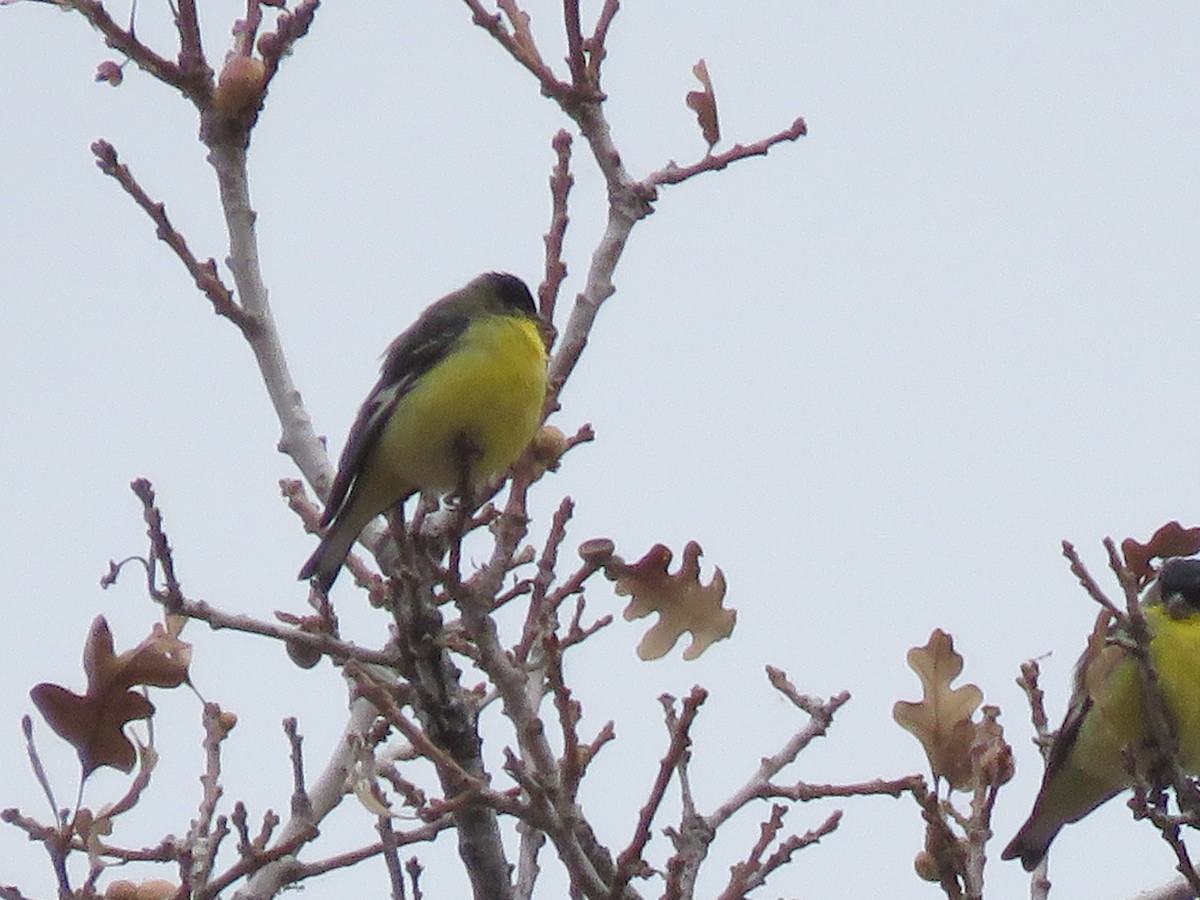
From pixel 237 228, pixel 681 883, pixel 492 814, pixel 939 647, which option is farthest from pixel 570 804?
pixel 237 228

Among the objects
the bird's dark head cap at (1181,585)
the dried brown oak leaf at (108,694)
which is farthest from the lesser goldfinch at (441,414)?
the bird's dark head cap at (1181,585)

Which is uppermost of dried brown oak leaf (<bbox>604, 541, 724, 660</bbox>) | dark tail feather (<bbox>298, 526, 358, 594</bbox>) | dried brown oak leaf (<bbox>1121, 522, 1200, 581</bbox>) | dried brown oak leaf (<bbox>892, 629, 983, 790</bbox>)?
dark tail feather (<bbox>298, 526, 358, 594</bbox>)

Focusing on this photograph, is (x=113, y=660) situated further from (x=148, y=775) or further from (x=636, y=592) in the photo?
(x=636, y=592)

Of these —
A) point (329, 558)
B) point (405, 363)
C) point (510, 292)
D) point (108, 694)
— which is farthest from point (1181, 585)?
point (108, 694)

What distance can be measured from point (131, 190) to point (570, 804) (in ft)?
6.41

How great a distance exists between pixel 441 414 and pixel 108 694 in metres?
1.76

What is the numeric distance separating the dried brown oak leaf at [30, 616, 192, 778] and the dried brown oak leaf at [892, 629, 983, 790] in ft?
4.87

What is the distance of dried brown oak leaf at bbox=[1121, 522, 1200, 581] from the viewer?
3420 millimetres

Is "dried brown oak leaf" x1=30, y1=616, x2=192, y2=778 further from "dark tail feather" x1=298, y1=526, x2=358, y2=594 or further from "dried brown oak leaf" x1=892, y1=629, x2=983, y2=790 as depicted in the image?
"dried brown oak leaf" x1=892, y1=629, x2=983, y2=790

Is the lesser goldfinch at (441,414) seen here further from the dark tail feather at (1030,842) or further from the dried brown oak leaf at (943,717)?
the dark tail feather at (1030,842)

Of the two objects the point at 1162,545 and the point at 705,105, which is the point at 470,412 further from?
the point at 1162,545

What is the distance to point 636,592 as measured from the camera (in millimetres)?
3762

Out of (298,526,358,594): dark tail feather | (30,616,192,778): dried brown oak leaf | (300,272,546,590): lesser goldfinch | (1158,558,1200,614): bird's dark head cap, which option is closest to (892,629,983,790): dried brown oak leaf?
(300,272,546,590): lesser goldfinch

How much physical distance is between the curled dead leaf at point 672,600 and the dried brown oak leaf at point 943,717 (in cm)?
50
